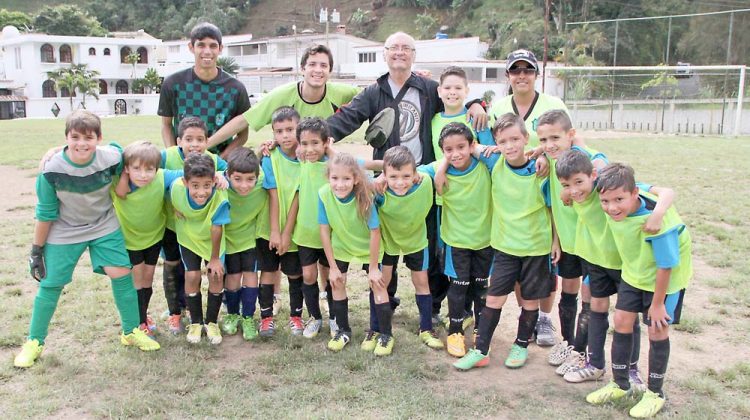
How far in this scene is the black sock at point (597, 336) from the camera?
11.9 feet

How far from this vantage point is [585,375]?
3773 mm

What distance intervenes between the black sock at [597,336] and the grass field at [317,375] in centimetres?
16

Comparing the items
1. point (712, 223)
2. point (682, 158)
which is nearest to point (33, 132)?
point (682, 158)

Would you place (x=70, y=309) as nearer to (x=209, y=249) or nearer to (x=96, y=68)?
(x=209, y=249)

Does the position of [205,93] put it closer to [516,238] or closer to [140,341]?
[140,341]

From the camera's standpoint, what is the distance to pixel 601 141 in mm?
19859

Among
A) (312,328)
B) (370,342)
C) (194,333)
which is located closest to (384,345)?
(370,342)

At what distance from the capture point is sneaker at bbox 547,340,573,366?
404 cm

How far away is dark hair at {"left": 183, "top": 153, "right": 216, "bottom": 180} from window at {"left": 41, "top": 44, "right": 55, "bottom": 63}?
49454 millimetres

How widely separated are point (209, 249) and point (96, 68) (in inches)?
1988

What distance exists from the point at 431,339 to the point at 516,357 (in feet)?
1.91

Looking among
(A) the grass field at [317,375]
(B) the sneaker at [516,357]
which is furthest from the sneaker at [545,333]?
(B) the sneaker at [516,357]

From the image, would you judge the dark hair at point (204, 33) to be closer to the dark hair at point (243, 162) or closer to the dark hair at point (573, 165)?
the dark hair at point (243, 162)

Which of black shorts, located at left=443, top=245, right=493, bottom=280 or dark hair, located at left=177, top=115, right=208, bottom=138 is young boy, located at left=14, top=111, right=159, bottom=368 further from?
black shorts, located at left=443, top=245, right=493, bottom=280
